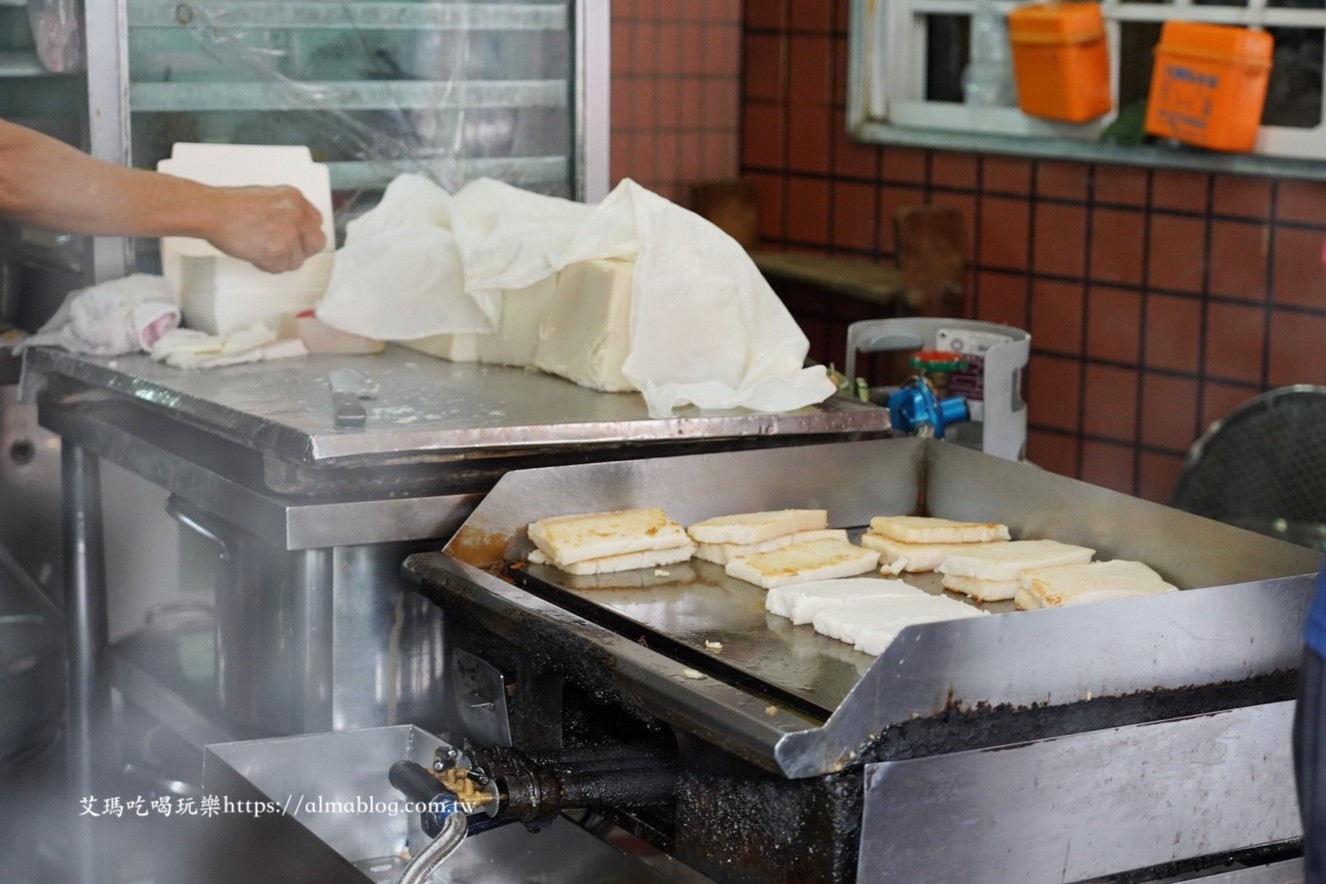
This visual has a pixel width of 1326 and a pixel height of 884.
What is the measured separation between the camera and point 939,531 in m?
1.99

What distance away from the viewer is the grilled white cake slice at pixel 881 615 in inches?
64.6

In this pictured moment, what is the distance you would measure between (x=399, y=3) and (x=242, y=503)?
1.27 m

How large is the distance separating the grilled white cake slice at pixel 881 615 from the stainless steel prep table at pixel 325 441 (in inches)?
20.8

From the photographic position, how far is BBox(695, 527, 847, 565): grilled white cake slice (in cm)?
197

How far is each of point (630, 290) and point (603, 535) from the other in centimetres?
53

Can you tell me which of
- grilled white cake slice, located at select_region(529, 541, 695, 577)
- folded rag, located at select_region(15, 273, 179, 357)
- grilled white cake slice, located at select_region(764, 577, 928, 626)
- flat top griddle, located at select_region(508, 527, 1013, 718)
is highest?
folded rag, located at select_region(15, 273, 179, 357)

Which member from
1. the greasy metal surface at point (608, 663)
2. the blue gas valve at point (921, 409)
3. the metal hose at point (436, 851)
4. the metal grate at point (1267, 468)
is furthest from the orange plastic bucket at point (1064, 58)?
the metal hose at point (436, 851)

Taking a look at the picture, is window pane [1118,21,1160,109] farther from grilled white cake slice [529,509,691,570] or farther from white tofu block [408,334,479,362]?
grilled white cake slice [529,509,691,570]

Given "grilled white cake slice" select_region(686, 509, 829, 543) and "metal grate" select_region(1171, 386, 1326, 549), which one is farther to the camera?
"metal grate" select_region(1171, 386, 1326, 549)

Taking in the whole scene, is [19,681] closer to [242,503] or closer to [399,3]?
[242,503]

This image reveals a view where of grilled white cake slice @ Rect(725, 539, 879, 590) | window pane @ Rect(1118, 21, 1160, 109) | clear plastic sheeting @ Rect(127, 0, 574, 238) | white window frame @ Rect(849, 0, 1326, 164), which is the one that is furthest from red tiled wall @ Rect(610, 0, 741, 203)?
grilled white cake slice @ Rect(725, 539, 879, 590)

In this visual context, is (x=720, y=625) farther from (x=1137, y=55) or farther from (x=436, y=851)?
(x=1137, y=55)

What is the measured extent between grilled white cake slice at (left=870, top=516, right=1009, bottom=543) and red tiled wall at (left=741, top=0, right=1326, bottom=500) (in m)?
1.71

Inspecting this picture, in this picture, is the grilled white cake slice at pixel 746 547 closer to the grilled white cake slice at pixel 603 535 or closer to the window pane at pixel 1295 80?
the grilled white cake slice at pixel 603 535
